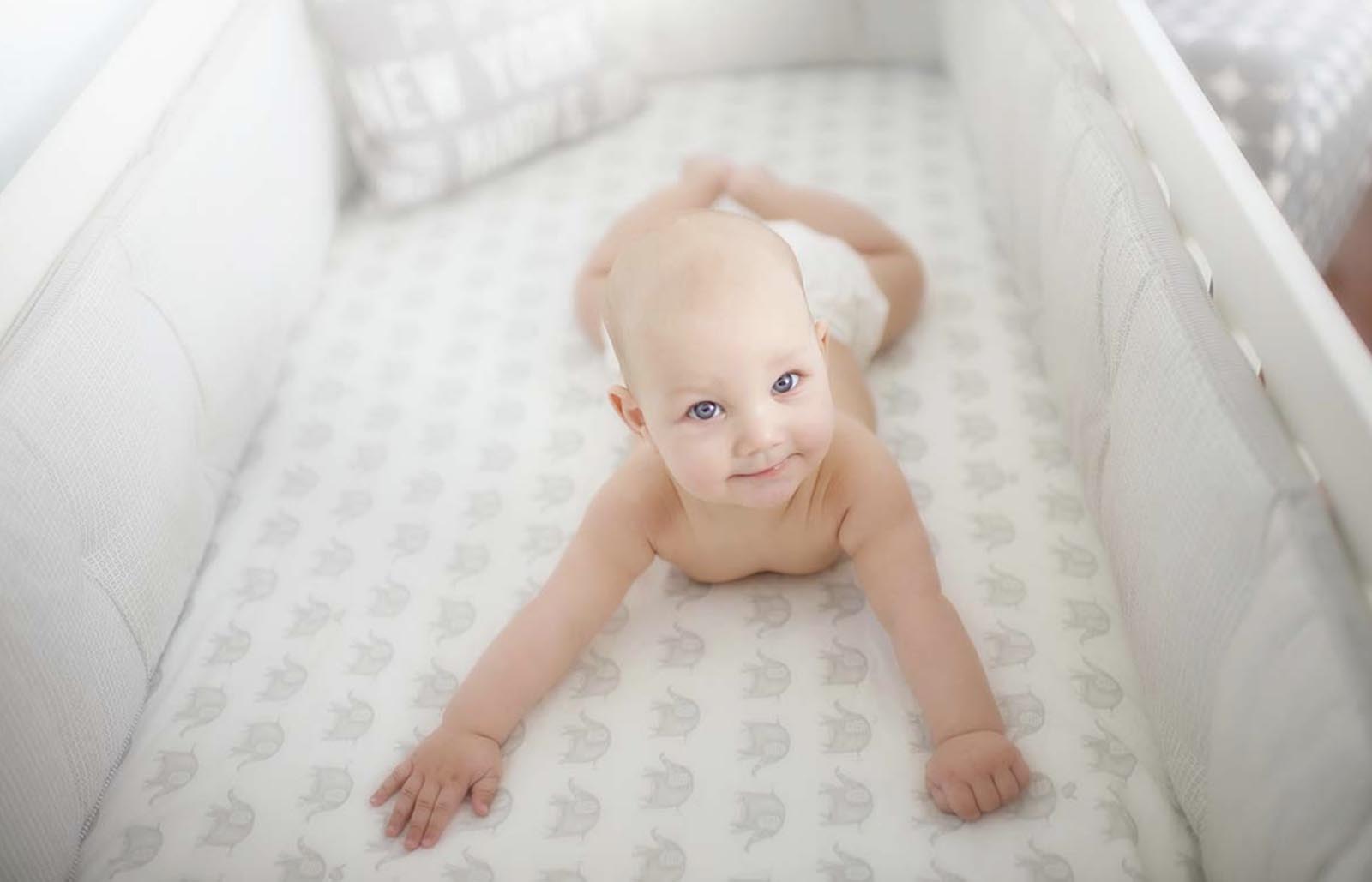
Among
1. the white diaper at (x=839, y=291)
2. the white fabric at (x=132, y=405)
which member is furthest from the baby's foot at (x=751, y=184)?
the white fabric at (x=132, y=405)

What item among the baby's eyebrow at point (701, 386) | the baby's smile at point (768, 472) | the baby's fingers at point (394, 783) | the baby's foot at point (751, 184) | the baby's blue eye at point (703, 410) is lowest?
the baby's fingers at point (394, 783)

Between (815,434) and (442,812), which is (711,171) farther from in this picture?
(442,812)

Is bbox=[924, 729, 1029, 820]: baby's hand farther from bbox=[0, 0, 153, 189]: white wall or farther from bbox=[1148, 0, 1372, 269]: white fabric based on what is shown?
bbox=[0, 0, 153, 189]: white wall

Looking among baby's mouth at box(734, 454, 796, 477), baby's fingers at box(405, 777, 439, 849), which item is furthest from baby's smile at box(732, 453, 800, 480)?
baby's fingers at box(405, 777, 439, 849)

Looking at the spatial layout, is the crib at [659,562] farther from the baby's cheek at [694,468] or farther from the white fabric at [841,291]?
the baby's cheek at [694,468]

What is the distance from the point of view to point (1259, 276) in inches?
→ 35.3

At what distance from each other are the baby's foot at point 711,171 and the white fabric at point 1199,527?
0.42 metres

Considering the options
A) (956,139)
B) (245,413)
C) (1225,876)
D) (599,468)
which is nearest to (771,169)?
(956,139)

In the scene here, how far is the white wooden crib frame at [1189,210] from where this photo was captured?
0.77m

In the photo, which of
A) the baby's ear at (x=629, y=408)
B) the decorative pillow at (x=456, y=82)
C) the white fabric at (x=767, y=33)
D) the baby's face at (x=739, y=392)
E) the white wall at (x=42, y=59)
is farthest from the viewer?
the white fabric at (x=767, y=33)

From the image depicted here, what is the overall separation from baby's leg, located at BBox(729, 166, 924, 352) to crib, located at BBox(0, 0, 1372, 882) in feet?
0.20

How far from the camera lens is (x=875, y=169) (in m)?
1.80

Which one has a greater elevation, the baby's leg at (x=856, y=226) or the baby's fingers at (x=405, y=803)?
the baby's leg at (x=856, y=226)

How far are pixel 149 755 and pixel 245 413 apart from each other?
465 mm
